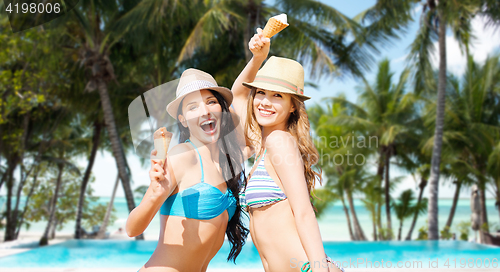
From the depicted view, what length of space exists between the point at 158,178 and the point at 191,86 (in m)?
0.56

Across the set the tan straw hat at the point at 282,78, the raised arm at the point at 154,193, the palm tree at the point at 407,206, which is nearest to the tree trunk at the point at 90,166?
the palm tree at the point at 407,206

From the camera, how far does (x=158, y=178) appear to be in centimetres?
166

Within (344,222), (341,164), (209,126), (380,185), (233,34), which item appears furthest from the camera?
(344,222)

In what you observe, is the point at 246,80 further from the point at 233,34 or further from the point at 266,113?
the point at 233,34

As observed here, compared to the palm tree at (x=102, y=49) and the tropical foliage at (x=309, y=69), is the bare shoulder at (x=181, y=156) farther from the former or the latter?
the palm tree at (x=102, y=49)

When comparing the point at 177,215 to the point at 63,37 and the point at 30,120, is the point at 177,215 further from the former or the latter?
the point at 30,120

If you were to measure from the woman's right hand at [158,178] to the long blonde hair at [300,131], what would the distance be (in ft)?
1.76

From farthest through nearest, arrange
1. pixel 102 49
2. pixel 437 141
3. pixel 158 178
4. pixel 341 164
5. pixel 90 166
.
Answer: pixel 341 164, pixel 90 166, pixel 437 141, pixel 102 49, pixel 158 178

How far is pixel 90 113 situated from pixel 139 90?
2.67 metres

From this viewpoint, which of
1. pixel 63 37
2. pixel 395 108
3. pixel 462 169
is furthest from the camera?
pixel 395 108

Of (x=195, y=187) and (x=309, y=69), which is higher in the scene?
(x=309, y=69)

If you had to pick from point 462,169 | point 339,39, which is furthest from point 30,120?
point 462,169

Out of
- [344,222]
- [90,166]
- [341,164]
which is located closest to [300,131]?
[90,166]

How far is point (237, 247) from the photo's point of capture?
7.41 ft
